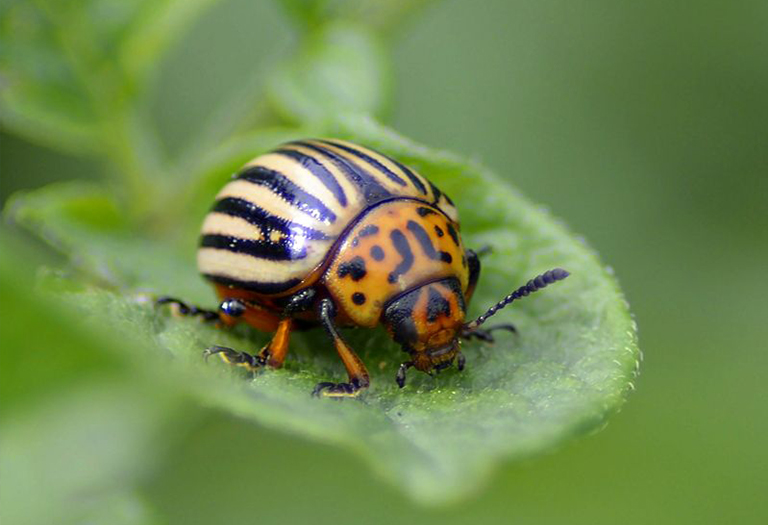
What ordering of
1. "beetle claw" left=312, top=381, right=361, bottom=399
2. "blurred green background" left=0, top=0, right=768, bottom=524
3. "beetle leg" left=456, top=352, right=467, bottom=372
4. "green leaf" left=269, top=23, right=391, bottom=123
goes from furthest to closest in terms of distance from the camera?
"blurred green background" left=0, top=0, right=768, bottom=524, "green leaf" left=269, top=23, right=391, bottom=123, "beetle leg" left=456, top=352, right=467, bottom=372, "beetle claw" left=312, top=381, right=361, bottom=399

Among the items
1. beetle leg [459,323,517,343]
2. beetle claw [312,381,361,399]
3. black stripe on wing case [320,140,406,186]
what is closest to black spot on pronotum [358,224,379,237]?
black stripe on wing case [320,140,406,186]

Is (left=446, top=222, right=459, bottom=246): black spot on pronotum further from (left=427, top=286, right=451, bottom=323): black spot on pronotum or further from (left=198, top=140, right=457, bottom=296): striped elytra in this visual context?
(left=427, top=286, right=451, bottom=323): black spot on pronotum

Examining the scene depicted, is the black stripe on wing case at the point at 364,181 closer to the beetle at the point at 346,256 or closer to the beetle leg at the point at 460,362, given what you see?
the beetle at the point at 346,256

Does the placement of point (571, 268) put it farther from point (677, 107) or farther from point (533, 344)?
point (677, 107)

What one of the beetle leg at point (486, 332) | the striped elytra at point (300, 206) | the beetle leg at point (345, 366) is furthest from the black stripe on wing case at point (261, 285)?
the beetle leg at point (486, 332)

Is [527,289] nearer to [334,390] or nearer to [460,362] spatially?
[460,362]

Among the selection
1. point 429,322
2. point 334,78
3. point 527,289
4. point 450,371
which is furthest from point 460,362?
point 334,78

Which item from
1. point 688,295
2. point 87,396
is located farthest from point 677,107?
point 87,396

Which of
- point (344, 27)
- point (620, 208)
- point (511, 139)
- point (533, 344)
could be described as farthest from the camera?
point (511, 139)
